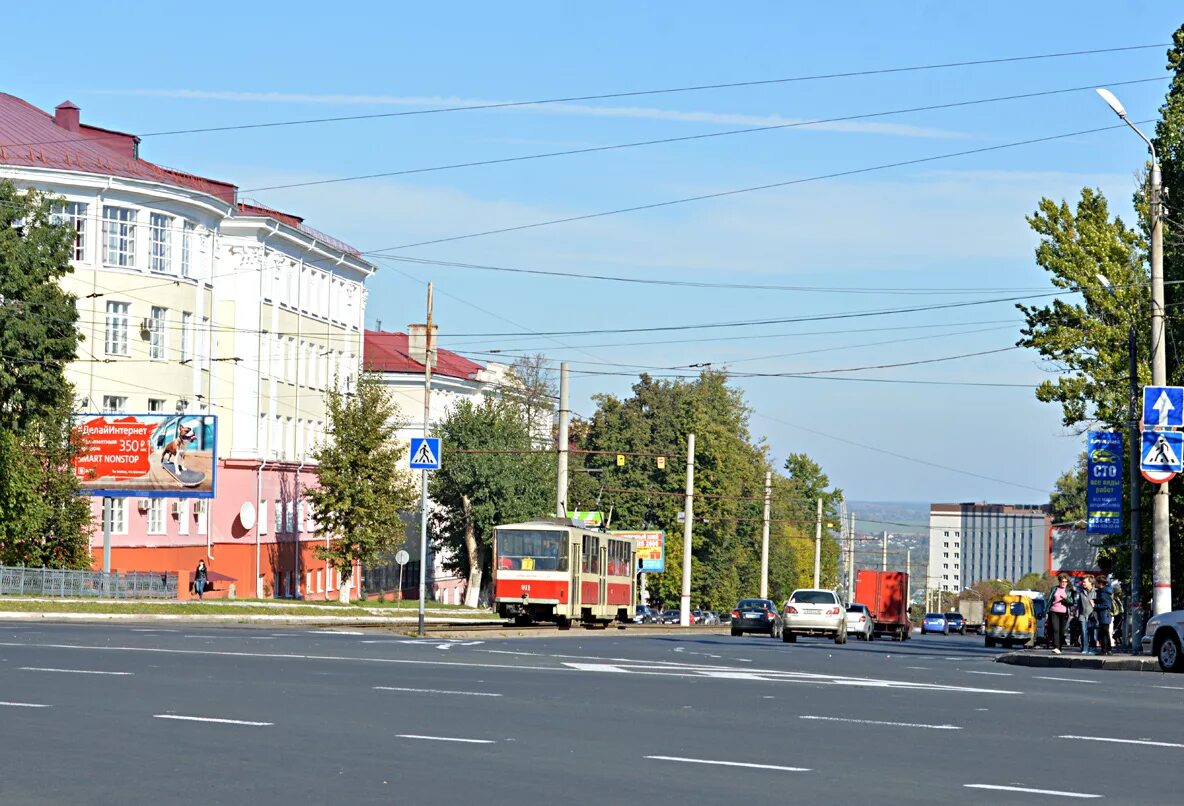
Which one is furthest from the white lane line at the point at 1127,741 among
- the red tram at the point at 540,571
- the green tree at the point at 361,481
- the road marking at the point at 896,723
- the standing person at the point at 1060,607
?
the green tree at the point at 361,481

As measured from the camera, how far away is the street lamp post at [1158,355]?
31.0 m

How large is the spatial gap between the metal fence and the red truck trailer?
3171 centimetres

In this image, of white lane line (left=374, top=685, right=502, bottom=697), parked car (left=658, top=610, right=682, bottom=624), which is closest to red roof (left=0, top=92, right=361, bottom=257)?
parked car (left=658, top=610, right=682, bottom=624)

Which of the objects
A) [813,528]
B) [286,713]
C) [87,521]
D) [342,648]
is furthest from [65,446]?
[813,528]

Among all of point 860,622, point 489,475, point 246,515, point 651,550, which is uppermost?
point 489,475

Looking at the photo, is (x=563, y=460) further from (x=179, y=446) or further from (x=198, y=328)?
(x=198, y=328)

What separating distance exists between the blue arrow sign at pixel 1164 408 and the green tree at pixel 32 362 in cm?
3040

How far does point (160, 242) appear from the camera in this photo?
66.9m

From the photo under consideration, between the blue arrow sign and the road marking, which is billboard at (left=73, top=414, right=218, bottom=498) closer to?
the blue arrow sign

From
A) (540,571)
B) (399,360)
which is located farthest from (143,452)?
(399,360)

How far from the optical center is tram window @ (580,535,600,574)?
162ft

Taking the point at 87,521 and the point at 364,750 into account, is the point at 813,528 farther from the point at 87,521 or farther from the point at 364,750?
the point at 364,750

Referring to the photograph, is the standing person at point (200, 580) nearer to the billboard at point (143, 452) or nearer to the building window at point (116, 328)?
the billboard at point (143, 452)

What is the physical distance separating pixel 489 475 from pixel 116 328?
76.9 ft
